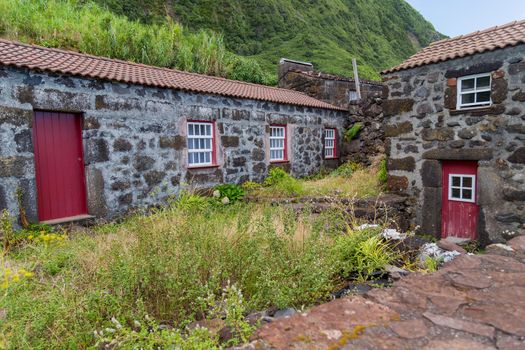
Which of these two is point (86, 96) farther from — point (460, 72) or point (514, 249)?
point (460, 72)

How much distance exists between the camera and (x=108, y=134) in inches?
292

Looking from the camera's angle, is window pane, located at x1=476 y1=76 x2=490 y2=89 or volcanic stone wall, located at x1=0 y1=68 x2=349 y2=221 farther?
window pane, located at x1=476 y1=76 x2=490 y2=89

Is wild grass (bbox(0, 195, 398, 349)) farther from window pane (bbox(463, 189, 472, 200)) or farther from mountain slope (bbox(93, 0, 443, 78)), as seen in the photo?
mountain slope (bbox(93, 0, 443, 78))

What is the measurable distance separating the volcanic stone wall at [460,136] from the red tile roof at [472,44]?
0.18 m

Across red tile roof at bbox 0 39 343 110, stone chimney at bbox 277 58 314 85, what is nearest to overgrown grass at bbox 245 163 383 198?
red tile roof at bbox 0 39 343 110

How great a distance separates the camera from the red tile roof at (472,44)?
7.00 metres

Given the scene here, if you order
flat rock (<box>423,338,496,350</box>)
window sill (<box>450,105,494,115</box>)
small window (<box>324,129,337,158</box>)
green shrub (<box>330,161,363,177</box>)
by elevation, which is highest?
window sill (<box>450,105,494,115</box>)

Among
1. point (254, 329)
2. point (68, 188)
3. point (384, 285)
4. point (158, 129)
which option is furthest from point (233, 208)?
point (254, 329)

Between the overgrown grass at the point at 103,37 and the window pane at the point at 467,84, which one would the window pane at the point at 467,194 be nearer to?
the window pane at the point at 467,84

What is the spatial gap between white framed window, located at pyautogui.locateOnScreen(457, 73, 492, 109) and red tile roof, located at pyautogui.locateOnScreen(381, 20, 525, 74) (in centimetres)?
58

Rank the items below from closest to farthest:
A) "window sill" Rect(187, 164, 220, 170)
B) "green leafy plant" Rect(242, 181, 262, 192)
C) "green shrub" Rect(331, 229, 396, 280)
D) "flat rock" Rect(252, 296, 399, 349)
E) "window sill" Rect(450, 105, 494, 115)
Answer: "flat rock" Rect(252, 296, 399, 349) → "green shrub" Rect(331, 229, 396, 280) → "window sill" Rect(450, 105, 494, 115) → "window sill" Rect(187, 164, 220, 170) → "green leafy plant" Rect(242, 181, 262, 192)

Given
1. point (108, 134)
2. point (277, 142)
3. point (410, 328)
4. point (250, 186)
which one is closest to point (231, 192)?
point (250, 186)

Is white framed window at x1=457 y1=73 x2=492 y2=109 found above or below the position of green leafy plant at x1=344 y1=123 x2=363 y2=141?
above

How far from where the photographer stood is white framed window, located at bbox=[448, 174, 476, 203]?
25.2 feet
